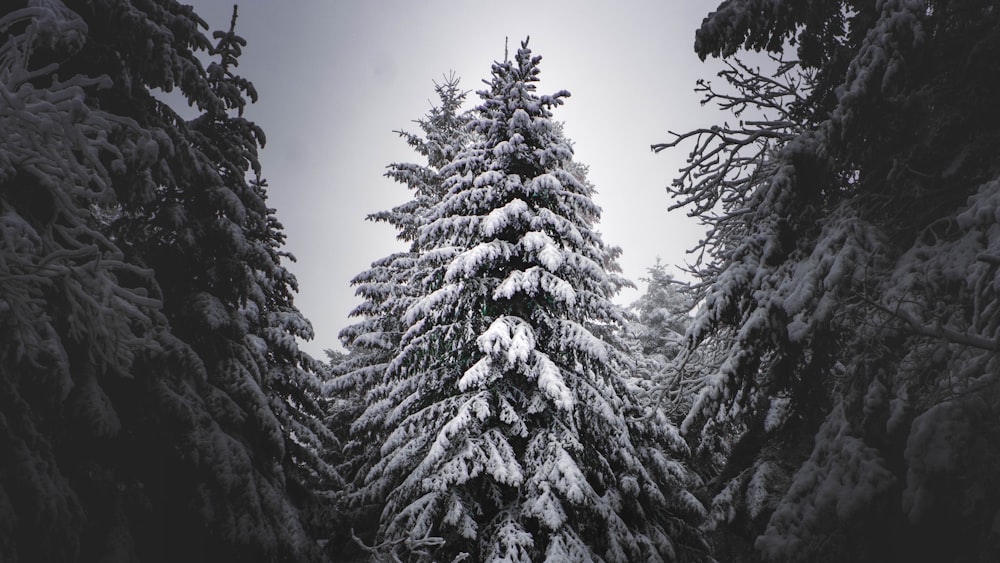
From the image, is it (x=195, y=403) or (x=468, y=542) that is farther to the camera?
(x=468, y=542)

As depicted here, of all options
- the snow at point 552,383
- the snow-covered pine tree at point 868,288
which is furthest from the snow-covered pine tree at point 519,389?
the snow-covered pine tree at point 868,288

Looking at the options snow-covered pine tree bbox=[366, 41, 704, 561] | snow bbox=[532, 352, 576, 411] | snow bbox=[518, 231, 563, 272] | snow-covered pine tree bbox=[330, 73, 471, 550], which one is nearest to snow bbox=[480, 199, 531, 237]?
snow-covered pine tree bbox=[366, 41, 704, 561]

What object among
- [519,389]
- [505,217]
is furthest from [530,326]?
[505,217]

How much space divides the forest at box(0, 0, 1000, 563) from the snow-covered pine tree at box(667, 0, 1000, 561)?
1.0 inches

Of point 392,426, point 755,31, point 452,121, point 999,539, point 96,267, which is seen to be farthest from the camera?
point 452,121

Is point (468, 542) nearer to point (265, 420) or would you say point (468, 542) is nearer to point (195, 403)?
point (265, 420)

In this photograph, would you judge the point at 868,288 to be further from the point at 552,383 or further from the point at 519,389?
the point at 519,389

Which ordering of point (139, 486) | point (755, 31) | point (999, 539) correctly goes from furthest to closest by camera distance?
point (755, 31), point (139, 486), point (999, 539)

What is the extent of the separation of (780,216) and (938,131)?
1480 millimetres

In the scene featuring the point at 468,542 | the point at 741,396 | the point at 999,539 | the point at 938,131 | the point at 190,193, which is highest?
the point at 190,193

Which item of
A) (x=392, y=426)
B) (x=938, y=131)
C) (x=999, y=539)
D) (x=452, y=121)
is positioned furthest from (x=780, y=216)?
(x=452, y=121)

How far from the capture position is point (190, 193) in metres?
7.82

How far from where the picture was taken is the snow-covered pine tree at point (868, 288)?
3127 mm

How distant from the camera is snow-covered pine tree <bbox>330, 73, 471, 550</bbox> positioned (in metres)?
13.0
